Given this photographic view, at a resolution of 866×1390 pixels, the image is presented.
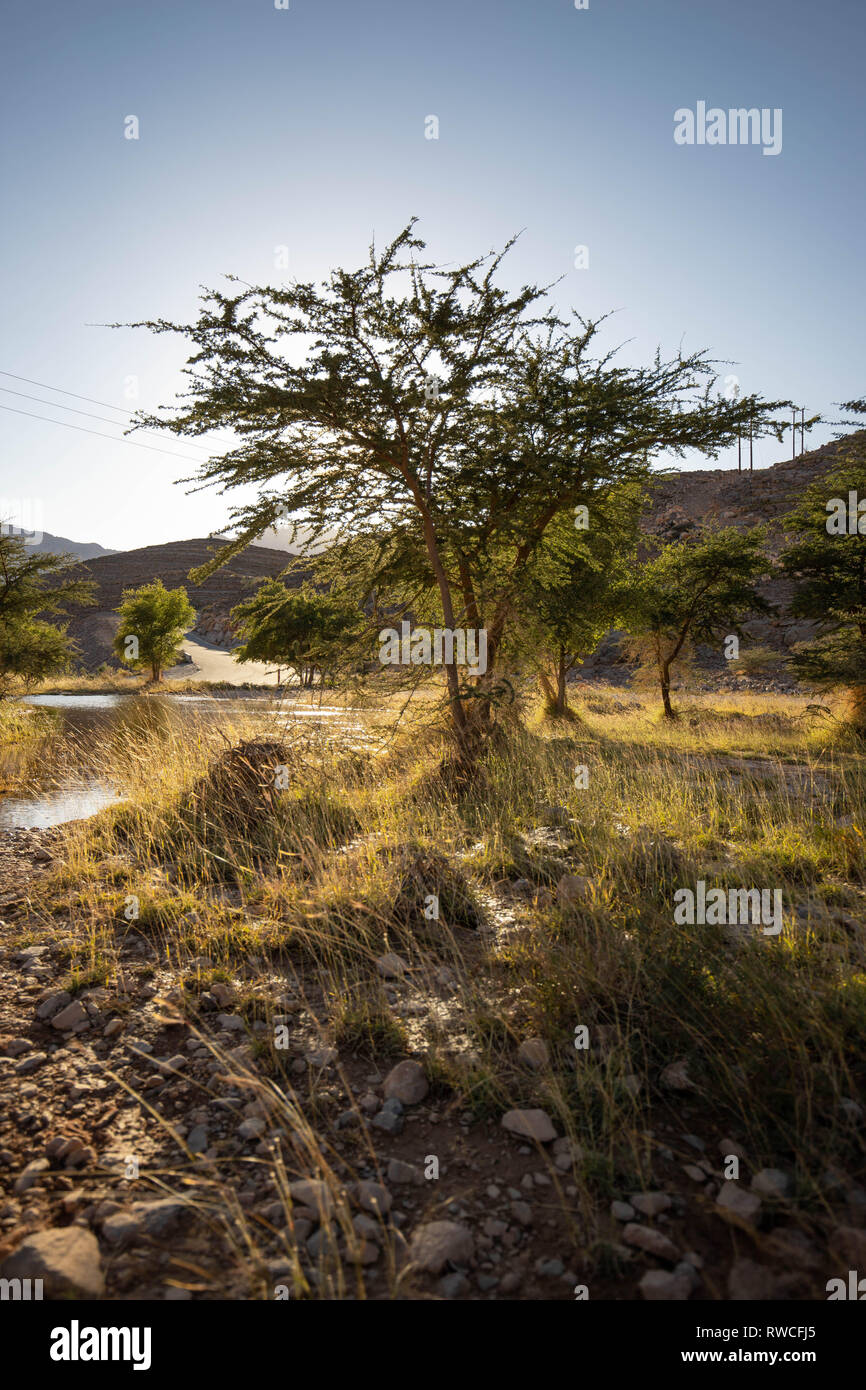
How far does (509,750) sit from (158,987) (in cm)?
642

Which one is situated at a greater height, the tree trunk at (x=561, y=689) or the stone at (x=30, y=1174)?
the tree trunk at (x=561, y=689)

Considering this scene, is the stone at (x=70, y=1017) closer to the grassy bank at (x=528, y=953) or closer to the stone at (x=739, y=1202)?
the grassy bank at (x=528, y=953)

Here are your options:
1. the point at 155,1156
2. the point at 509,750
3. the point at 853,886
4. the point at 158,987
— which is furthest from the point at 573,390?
the point at 155,1156

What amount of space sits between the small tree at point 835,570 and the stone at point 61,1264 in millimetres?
15688

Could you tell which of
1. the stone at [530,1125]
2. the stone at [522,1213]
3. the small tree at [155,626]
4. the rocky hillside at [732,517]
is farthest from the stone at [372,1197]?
the small tree at [155,626]

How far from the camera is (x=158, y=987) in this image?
13.2 ft

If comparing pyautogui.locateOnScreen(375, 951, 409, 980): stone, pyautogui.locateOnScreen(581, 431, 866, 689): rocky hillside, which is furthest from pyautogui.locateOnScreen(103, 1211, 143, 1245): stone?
pyautogui.locateOnScreen(581, 431, 866, 689): rocky hillside

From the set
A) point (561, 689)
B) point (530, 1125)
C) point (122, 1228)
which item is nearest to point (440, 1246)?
point (530, 1125)

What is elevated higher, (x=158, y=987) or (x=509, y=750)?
(x=509, y=750)

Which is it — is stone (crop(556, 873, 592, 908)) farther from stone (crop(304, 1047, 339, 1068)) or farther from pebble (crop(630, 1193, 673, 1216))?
pebble (crop(630, 1193, 673, 1216))

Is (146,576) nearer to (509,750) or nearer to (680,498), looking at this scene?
(680,498)

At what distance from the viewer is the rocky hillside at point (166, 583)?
7431 cm

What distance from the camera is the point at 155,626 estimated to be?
4859 centimetres

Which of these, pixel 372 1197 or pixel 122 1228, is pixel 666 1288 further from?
pixel 122 1228
